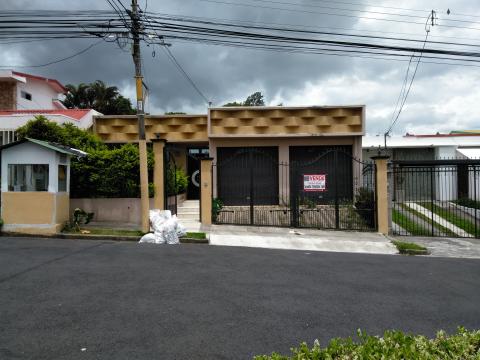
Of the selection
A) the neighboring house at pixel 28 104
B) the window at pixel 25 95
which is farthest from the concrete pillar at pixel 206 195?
the window at pixel 25 95

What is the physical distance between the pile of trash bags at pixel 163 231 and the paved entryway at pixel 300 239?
977 millimetres

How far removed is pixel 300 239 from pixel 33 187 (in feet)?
25.0

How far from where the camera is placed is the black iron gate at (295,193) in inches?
543

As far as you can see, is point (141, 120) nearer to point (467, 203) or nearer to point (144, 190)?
point (144, 190)

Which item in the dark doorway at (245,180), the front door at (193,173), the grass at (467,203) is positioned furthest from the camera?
the front door at (193,173)

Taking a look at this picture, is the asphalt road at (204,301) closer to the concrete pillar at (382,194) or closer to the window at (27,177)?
the window at (27,177)

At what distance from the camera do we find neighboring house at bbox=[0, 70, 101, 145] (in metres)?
16.1

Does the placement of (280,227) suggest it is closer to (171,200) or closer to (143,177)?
(171,200)

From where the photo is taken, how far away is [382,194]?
13242mm

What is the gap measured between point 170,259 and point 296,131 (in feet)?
33.1

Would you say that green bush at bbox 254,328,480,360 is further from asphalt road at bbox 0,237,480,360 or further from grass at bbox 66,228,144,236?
grass at bbox 66,228,144,236

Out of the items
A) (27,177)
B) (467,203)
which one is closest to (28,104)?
(27,177)

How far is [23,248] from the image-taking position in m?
9.22

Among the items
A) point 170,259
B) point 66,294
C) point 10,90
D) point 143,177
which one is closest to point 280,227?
point 143,177
